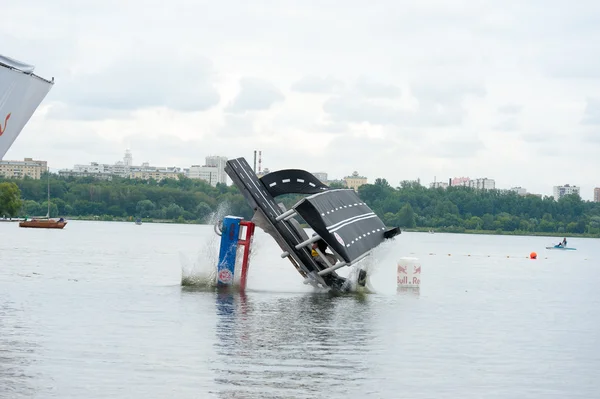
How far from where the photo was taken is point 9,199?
582 feet

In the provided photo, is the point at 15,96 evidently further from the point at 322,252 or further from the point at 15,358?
the point at 322,252

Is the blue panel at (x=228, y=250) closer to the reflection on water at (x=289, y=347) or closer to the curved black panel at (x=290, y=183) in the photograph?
the reflection on water at (x=289, y=347)

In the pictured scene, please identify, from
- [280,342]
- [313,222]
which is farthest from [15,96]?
[313,222]

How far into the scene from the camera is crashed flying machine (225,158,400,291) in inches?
1303

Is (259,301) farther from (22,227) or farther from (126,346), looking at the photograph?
(22,227)

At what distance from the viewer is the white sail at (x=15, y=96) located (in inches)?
701

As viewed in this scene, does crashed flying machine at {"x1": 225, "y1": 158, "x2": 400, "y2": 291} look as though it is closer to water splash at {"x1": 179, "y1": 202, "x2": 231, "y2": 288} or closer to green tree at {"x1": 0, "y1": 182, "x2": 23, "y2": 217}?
water splash at {"x1": 179, "y1": 202, "x2": 231, "y2": 288}

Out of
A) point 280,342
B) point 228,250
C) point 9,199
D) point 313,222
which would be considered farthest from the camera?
point 9,199

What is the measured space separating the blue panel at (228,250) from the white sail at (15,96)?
50.8ft

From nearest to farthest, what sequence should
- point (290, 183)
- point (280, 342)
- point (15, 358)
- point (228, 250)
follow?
1. point (15, 358)
2. point (280, 342)
3. point (228, 250)
4. point (290, 183)

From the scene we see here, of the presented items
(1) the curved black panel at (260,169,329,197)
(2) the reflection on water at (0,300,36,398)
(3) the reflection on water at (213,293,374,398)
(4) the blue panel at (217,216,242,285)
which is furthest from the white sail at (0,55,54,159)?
(1) the curved black panel at (260,169,329,197)

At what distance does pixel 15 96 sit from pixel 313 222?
15.4m

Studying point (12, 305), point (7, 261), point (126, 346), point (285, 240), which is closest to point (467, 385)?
point (126, 346)

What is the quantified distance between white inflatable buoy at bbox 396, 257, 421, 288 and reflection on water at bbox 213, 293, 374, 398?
9.17 meters
